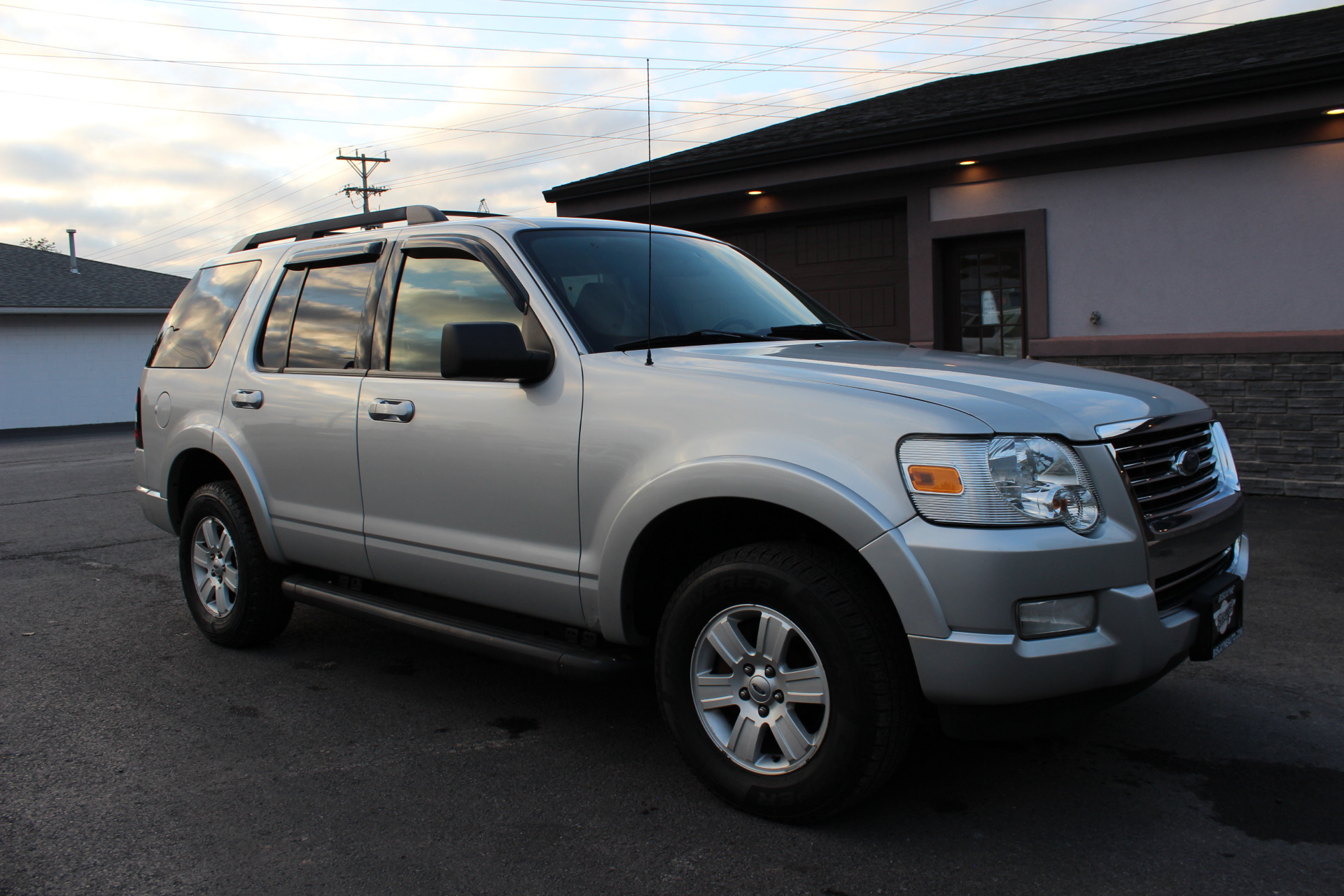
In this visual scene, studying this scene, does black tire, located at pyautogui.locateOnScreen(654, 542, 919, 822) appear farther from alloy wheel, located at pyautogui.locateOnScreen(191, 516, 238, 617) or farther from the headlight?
alloy wheel, located at pyautogui.locateOnScreen(191, 516, 238, 617)

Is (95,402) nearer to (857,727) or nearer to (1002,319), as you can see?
(1002,319)

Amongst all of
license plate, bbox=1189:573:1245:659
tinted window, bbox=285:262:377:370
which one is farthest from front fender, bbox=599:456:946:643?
tinted window, bbox=285:262:377:370

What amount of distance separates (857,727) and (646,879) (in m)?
0.71

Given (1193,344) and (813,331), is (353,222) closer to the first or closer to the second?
(813,331)

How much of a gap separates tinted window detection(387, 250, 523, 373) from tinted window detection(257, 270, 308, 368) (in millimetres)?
802

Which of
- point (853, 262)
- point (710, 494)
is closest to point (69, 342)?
point (853, 262)

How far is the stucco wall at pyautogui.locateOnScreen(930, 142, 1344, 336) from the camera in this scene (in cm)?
834

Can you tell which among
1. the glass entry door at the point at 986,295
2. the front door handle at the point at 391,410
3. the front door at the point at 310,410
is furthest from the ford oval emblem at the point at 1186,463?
the glass entry door at the point at 986,295

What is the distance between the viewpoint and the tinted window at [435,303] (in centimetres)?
387

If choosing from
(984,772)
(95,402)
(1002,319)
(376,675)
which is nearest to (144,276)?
(95,402)

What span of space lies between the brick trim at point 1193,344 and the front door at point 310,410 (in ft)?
23.6

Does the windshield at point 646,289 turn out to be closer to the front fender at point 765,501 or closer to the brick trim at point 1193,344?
the front fender at point 765,501

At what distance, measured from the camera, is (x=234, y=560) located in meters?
4.89

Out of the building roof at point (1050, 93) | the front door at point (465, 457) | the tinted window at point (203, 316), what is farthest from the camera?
the building roof at point (1050, 93)
